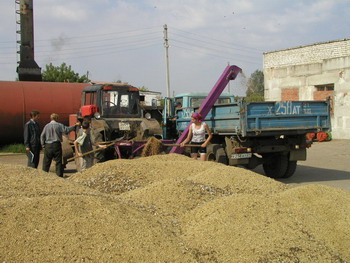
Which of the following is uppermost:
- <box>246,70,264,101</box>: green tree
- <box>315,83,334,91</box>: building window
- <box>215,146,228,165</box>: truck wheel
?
<box>315,83,334,91</box>: building window

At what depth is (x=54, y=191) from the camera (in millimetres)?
4672

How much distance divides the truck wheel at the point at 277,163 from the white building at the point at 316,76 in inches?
538

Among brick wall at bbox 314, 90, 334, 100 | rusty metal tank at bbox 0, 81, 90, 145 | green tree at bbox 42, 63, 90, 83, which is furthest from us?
green tree at bbox 42, 63, 90, 83

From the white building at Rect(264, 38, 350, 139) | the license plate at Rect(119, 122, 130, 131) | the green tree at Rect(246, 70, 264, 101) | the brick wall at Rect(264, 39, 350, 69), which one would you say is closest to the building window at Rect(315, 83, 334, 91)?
the white building at Rect(264, 38, 350, 139)

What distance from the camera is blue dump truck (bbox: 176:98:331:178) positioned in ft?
31.0

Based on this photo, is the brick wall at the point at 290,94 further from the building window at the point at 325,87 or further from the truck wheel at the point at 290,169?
the truck wheel at the point at 290,169

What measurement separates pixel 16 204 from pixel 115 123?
6608 millimetres

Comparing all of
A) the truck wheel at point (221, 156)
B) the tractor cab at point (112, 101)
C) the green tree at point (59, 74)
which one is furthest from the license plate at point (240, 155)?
the green tree at point (59, 74)

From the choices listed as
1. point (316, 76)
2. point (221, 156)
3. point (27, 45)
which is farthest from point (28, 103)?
point (316, 76)

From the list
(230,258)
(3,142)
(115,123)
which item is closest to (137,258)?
(230,258)

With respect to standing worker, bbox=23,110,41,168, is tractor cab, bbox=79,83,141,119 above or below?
above

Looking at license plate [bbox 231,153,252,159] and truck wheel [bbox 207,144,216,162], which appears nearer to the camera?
license plate [bbox 231,153,252,159]

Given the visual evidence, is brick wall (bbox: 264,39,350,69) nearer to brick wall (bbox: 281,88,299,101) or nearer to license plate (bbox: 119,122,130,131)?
brick wall (bbox: 281,88,299,101)

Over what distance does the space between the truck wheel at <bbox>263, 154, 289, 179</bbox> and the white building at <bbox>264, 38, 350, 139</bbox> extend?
13674 millimetres
